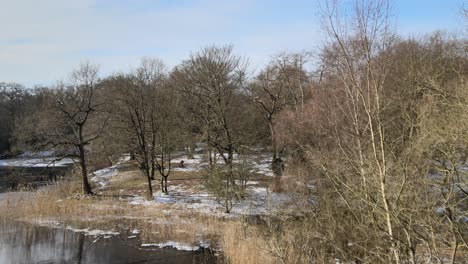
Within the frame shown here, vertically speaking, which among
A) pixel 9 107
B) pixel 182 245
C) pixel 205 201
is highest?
pixel 9 107

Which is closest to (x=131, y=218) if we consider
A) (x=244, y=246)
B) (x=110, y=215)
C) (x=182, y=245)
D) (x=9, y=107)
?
(x=110, y=215)

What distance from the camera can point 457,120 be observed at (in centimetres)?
752

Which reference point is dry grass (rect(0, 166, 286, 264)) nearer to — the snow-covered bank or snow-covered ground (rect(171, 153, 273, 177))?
the snow-covered bank

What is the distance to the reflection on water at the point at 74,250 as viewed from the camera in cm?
1480

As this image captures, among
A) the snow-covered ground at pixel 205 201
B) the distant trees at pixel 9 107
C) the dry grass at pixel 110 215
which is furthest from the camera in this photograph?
the distant trees at pixel 9 107

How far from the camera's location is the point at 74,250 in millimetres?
16312

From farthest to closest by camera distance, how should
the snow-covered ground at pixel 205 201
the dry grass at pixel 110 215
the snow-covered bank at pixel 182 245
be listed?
the snow-covered ground at pixel 205 201 < the dry grass at pixel 110 215 < the snow-covered bank at pixel 182 245

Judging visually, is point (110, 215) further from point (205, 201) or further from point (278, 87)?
point (278, 87)

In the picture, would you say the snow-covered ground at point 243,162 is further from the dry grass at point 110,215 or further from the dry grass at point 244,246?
the dry grass at point 244,246

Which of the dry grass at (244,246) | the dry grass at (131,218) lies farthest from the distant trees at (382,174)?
the dry grass at (131,218)

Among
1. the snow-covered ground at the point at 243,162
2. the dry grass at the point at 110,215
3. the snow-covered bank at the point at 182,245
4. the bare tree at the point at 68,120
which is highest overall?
the bare tree at the point at 68,120

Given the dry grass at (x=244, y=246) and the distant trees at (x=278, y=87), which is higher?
the distant trees at (x=278, y=87)

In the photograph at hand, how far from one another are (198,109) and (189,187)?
5.86 meters

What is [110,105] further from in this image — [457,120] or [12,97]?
[12,97]
